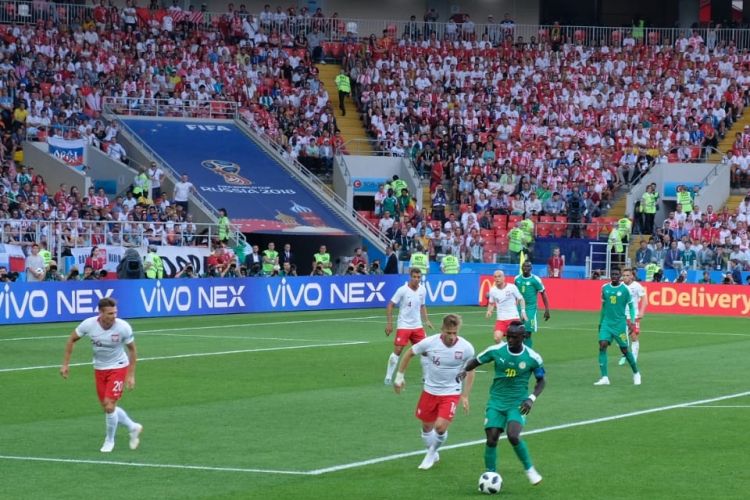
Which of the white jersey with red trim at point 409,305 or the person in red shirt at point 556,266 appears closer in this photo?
the white jersey with red trim at point 409,305

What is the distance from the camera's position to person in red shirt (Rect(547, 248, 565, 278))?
47.7 metres

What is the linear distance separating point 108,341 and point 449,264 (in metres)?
31.2

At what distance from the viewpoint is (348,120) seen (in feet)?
188

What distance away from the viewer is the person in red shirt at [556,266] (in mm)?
47656

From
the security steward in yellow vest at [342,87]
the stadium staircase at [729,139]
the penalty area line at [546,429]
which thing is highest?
the security steward in yellow vest at [342,87]

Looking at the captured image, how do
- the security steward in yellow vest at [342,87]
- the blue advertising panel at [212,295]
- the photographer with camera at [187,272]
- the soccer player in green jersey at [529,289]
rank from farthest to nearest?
the security steward in yellow vest at [342,87] < the photographer with camera at [187,272] < the blue advertising panel at [212,295] < the soccer player in green jersey at [529,289]

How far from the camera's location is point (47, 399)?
71.6 ft

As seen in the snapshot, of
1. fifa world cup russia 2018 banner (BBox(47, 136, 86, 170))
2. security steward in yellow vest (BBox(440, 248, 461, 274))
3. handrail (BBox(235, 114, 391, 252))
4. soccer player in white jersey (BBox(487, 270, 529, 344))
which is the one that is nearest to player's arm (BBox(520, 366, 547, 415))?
soccer player in white jersey (BBox(487, 270, 529, 344))

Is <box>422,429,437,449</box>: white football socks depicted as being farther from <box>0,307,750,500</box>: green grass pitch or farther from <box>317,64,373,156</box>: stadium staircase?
<box>317,64,373,156</box>: stadium staircase

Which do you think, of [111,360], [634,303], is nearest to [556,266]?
[634,303]

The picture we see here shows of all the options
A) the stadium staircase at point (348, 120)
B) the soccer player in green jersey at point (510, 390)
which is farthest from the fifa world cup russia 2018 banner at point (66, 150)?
the soccer player in green jersey at point (510, 390)

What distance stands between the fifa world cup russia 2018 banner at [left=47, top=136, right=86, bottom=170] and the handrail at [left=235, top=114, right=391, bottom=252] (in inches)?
345

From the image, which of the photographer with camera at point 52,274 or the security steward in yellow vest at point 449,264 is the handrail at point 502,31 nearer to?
the security steward in yellow vest at point 449,264

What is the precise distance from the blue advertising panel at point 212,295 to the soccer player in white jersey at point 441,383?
2123 centimetres
